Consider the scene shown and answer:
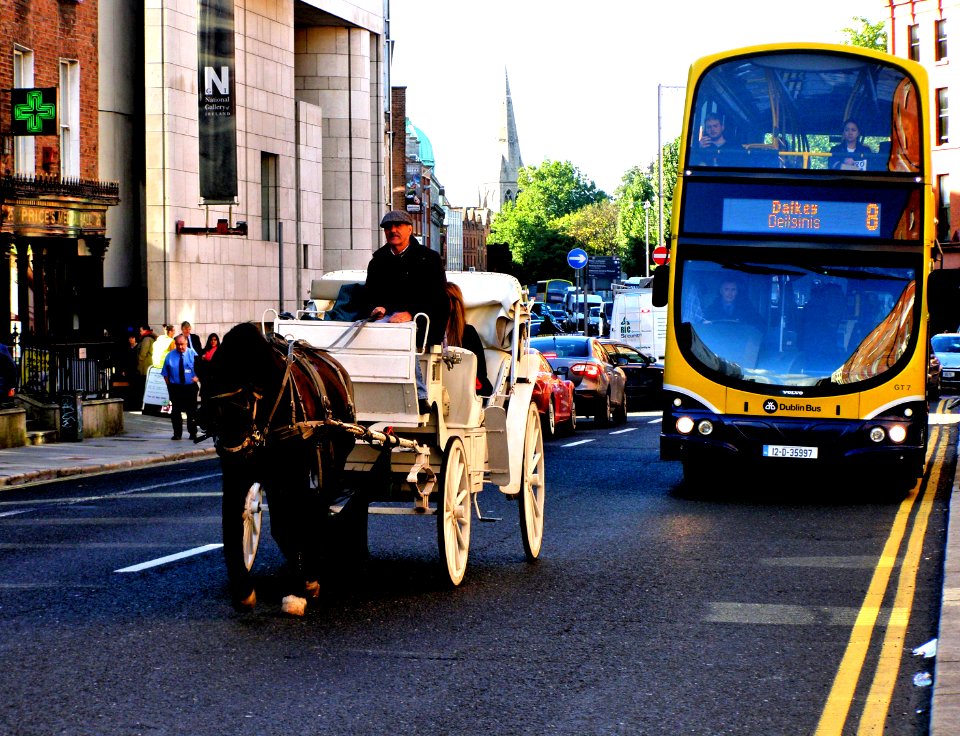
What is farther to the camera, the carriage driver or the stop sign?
the stop sign

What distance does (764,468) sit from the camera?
64.1ft

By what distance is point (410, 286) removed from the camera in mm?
9703

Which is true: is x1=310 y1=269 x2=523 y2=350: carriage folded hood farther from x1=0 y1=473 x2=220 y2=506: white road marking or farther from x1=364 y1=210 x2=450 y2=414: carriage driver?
x1=0 y1=473 x2=220 y2=506: white road marking

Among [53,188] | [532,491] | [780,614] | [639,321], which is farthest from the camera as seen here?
[639,321]

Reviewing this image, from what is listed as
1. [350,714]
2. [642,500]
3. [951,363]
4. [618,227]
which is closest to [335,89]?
[951,363]

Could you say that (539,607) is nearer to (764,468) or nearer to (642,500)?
(642,500)

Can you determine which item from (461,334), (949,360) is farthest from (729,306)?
(949,360)

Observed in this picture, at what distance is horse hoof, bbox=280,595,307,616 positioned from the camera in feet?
27.4

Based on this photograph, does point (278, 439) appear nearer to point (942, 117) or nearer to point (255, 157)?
point (255, 157)

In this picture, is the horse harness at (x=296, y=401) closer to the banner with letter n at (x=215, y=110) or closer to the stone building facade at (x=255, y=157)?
the stone building facade at (x=255, y=157)

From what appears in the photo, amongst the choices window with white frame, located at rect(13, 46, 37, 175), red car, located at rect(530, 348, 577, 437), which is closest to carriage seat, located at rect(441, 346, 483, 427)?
red car, located at rect(530, 348, 577, 437)

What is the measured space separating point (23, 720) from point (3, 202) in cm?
2177

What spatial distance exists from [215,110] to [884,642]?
3119 cm

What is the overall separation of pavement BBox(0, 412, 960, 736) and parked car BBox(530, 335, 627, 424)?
690 cm
